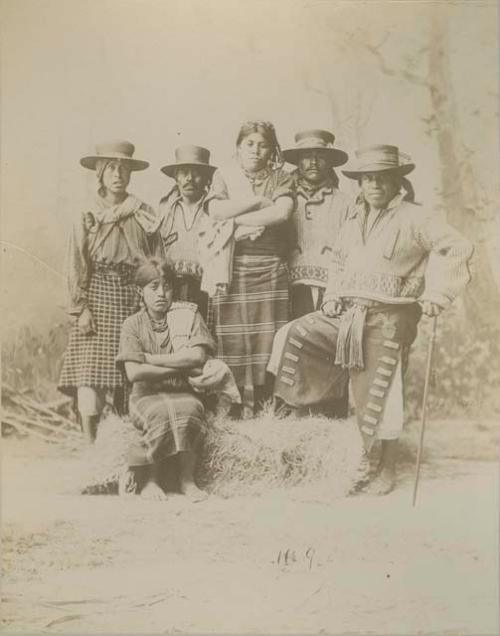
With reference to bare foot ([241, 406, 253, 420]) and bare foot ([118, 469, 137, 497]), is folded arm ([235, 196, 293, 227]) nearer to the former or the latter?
bare foot ([241, 406, 253, 420])

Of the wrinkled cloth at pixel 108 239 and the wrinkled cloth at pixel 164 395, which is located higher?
the wrinkled cloth at pixel 108 239

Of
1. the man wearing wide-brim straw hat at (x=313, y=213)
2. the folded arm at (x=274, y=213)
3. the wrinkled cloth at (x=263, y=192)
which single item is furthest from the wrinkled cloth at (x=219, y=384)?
the folded arm at (x=274, y=213)

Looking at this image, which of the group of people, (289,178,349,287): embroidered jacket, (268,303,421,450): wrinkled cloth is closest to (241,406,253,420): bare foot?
the group of people

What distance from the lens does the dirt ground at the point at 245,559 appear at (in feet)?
8.98

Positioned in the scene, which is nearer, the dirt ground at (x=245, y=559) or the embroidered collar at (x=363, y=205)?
the dirt ground at (x=245, y=559)

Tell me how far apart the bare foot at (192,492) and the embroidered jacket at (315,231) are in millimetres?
796

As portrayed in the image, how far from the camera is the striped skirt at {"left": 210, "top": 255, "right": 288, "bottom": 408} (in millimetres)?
2826

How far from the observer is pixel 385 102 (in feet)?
9.36

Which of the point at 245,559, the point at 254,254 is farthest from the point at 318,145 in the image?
the point at 245,559

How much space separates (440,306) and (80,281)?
4.23 ft

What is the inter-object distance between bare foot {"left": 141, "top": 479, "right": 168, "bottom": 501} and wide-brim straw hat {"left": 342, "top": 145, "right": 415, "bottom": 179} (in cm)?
131

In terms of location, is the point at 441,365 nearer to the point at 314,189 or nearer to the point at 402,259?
the point at 402,259

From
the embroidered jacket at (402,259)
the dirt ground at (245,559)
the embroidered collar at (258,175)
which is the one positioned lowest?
the dirt ground at (245,559)

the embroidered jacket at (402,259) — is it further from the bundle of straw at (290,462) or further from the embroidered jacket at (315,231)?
the bundle of straw at (290,462)
